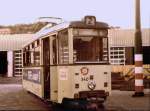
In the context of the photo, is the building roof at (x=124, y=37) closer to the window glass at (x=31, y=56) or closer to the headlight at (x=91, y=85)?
the window glass at (x=31, y=56)

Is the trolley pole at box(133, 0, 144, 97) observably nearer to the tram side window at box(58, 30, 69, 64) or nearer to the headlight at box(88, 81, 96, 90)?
the tram side window at box(58, 30, 69, 64)

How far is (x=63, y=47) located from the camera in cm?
1588

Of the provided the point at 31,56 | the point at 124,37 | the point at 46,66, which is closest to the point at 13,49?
the point at 124,37

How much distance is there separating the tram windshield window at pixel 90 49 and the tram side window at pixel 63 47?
0.34 meters

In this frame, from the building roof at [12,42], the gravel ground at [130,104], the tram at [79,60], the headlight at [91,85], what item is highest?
the building roof at [12,42]

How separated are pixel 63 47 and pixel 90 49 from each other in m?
0.92

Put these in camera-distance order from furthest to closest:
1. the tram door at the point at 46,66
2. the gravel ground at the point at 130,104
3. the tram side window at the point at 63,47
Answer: the tram door at the point at 46,66 → the gravel ground at the point at 130,104 → the tram side window at the point at 63,47

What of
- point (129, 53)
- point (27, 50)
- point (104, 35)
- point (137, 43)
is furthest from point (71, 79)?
point (129, 53)

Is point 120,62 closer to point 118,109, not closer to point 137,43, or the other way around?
point 137,43

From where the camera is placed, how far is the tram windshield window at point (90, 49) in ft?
50.9

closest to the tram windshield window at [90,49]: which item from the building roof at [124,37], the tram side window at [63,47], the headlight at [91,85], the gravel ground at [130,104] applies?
the tram side window at [63,47]

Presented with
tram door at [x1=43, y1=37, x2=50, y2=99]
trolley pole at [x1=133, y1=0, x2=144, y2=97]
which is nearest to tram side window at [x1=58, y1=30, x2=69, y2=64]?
tram door at [x1=43, y1=37, x2=50, y2=99]

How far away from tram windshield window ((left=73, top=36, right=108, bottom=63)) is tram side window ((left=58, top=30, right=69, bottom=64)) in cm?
34

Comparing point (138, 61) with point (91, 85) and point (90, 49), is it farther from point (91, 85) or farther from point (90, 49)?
point (91, 85)
